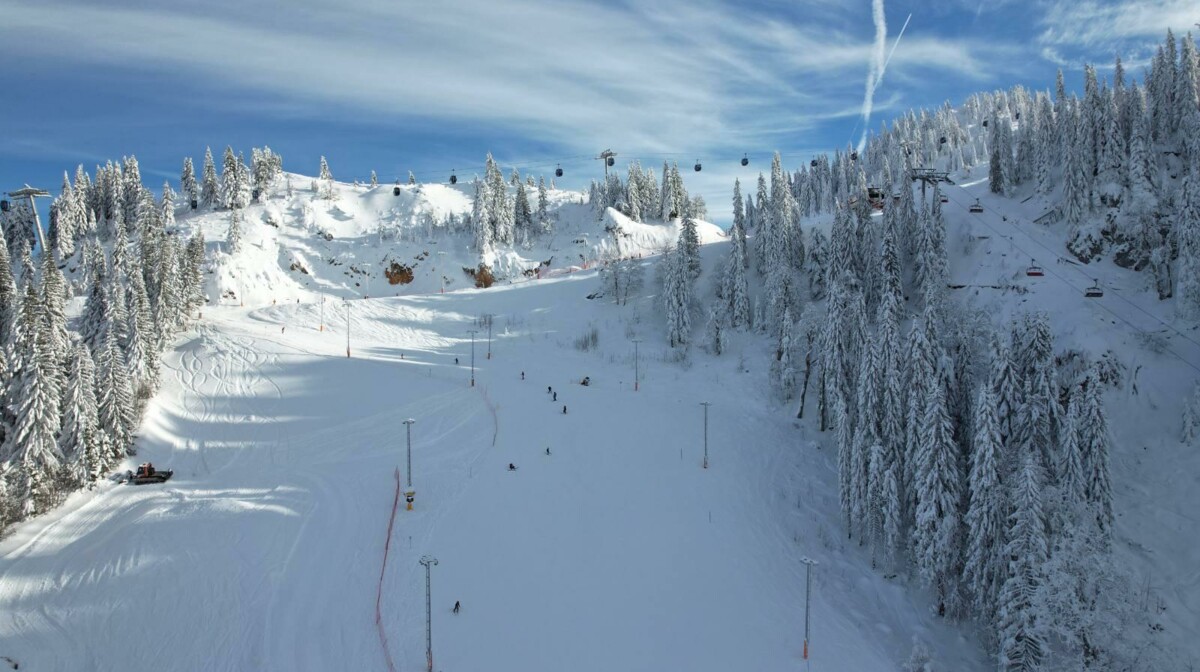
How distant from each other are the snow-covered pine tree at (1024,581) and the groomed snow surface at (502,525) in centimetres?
427

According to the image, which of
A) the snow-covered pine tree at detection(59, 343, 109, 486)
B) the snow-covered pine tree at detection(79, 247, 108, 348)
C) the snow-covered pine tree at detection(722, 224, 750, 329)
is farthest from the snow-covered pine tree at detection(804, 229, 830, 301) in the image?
the snow-covered pine tree at detection(79, 247, 108, 348)

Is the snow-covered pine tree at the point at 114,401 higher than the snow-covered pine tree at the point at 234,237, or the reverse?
the snow-covered pine tree at the point at 234,237

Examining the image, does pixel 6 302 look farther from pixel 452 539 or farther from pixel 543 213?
pixel 543 213

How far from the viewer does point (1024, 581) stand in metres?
28.4

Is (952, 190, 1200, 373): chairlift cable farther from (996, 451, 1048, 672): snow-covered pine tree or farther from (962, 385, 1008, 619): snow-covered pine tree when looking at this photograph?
(996, 451, 1048, 672): snow-covered pine tree

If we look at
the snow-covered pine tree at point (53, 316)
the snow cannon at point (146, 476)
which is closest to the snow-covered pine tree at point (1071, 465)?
the snow cannon at point (146, 476)

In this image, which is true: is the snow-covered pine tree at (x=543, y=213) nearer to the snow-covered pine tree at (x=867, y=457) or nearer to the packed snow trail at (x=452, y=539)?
the packed snow trail at (x=452, y=539)

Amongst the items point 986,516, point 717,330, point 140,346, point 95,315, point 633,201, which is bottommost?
point 986,516

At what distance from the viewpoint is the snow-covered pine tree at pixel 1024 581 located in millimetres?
27219

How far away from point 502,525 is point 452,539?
3.14m

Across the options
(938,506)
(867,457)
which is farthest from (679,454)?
(938,506)

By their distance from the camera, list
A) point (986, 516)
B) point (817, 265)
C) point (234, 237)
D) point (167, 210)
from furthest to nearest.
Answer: point (167, 210) → point (234, 237) → point (817, 265) → point (986, 516)

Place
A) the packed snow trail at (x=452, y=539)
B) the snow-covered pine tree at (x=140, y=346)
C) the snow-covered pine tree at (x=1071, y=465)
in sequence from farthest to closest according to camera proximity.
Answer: the snow-covered pine tree at (x=140, y=346) → the snow-covered pine tree at (x=1071, y=465) → the packed snow trail at (x=452, y=539)

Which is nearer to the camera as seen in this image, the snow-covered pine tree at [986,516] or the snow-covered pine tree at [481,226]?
the snow-covered pine tree at [986,516]
